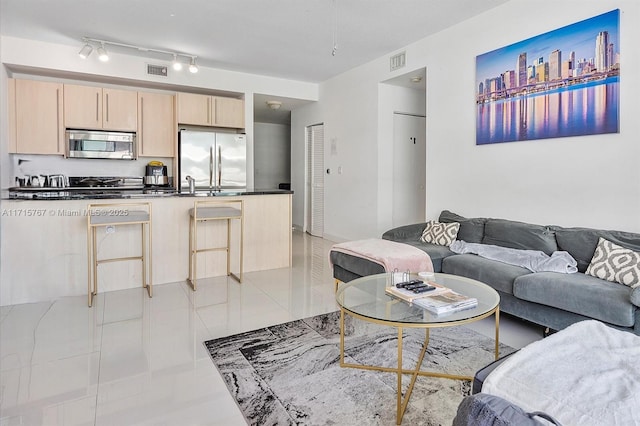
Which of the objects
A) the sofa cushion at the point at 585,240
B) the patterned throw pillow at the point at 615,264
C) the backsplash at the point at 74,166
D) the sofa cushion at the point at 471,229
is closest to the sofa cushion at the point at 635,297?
the patterned throw pillow at the point at 615,264

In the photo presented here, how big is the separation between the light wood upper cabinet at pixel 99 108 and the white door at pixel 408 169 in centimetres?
368

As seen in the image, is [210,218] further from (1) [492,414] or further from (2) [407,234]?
(1) [492,414]

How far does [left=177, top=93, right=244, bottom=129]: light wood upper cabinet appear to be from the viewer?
5508mm

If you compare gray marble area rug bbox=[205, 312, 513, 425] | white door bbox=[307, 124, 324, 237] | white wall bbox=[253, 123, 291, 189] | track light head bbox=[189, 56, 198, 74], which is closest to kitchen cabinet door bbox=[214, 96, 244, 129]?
track light head bbox=[189, 56, 198, 74]

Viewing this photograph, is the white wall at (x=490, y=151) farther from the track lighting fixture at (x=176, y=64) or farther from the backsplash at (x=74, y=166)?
the backsplash at (x=74, y=166)

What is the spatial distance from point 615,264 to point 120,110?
221 inches

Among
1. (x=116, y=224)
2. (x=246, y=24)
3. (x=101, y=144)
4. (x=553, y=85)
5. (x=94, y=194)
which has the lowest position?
(x=116, y=224)

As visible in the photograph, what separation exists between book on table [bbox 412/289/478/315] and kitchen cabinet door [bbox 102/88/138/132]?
189 inches

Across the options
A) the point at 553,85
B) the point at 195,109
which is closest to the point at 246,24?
the point at 195,109

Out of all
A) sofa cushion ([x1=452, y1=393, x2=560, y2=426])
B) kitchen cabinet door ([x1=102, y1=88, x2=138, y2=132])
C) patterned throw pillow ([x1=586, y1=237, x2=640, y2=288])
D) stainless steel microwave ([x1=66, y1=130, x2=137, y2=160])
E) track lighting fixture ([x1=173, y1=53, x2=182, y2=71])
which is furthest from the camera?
kitchen cabinet door ([x1=102, y1=88, x2=138, y2=132])

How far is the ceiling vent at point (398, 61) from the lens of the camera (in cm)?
483

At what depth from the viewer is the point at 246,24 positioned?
4.13 meters

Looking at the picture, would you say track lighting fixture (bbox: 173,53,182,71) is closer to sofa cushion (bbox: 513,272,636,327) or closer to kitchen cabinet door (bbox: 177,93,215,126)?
kitchen cabinet door (bbox: 177,93,215,126)

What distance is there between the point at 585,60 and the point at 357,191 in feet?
10.8
